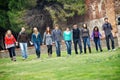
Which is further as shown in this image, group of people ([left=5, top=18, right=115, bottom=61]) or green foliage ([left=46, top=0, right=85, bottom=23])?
green foliage ([left=46, top=0, right=85, bottom=23])

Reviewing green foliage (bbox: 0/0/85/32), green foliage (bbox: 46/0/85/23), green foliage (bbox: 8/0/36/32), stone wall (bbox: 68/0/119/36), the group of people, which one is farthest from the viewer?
green foliage (bbox: 46/0/85/23)

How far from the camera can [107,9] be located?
3478 centimetres

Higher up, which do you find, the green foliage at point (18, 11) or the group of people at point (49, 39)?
→ the green foliage at point (18, 11)

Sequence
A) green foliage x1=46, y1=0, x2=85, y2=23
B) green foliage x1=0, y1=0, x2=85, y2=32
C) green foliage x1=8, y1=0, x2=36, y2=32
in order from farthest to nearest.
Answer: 1. green foliage x1=46, y1=0, x2=85, y2=23
2. green foliage x1=0, y1=0, x2=85, y2=32
3. green foliage x1=8, y1=0, x2=36, y2=32

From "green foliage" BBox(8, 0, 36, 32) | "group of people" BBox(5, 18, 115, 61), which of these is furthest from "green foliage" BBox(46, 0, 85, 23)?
"group of people" BBox(5, 18, 115, 61)

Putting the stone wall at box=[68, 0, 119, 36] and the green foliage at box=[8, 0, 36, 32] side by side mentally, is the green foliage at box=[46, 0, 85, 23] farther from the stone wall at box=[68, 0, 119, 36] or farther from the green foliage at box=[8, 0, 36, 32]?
the green foliage at box=[8, 0, 36, 32]

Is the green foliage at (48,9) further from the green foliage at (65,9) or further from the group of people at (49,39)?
the group of people at (49,39)

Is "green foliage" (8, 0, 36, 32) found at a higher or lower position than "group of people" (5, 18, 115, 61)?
higher

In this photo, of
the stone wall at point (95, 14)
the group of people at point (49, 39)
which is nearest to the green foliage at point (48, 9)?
the stone wall at point (95, 14)

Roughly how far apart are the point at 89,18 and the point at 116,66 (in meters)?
26.4

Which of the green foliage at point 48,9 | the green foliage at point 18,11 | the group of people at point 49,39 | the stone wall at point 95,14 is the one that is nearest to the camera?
the group of people at point 49,39

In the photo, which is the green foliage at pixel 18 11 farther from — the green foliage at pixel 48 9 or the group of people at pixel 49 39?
the group of people at pixel 49 39

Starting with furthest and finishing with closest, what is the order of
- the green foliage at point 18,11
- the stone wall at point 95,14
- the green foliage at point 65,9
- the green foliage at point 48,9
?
the green foliage at point 65,9, the green foliage at point 48,9, the green foliage at point 18,11, the stone wall at point 95,14

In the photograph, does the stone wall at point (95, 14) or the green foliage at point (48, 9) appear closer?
the stone wall at point (95, 14)
